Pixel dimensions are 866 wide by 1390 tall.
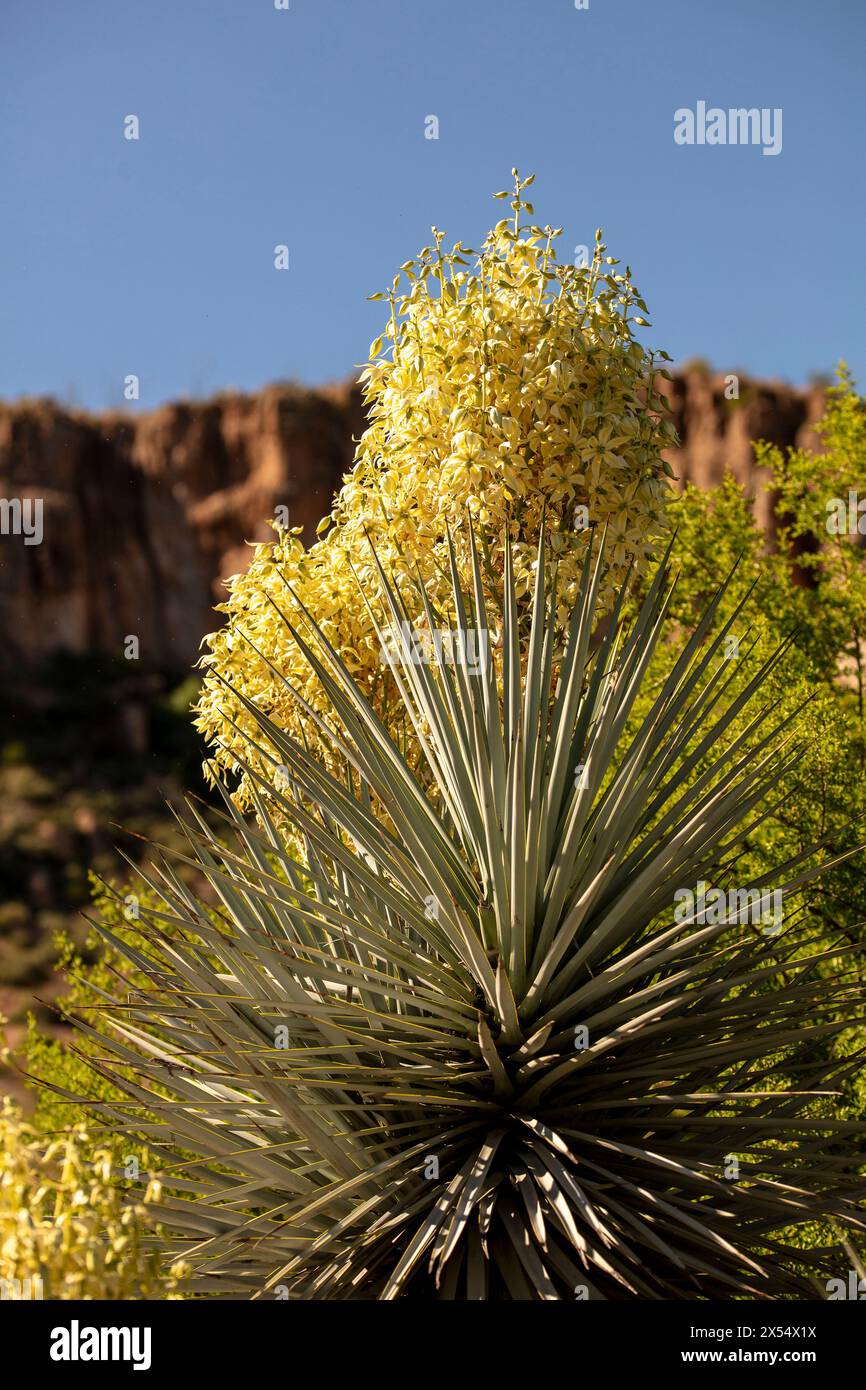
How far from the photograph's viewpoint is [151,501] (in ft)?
140

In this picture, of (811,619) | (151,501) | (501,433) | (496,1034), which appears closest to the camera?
(496,1034)

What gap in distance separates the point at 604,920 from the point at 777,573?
8479 mm

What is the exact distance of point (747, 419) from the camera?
36062mm

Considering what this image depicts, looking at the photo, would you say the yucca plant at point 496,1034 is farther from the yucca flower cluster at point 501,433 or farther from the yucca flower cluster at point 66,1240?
the yucca flower cluster at point 66,1240

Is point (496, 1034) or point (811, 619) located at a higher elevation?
point (811, 619)

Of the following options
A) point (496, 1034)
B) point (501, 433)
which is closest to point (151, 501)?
point (501, 433)

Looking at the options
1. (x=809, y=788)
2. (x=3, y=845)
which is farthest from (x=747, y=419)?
(x=809, y=788)

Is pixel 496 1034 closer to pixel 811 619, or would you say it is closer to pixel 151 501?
pixel 811 619

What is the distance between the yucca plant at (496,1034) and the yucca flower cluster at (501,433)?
0.52 m

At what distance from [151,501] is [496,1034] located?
4083 centimetres

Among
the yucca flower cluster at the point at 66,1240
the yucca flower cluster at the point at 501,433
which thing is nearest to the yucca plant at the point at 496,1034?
the yucca flower cluster at the point at 501,433

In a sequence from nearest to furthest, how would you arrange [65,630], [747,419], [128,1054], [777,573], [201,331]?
[128,1054], [777,573], [747,419], [65,630], [201,331]
